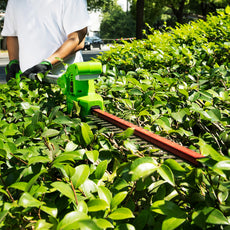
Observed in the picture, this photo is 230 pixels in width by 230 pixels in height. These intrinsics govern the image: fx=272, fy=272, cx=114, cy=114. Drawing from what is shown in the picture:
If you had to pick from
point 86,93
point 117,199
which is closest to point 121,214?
point 117,199

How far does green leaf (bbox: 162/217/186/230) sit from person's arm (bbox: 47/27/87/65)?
202 centimetres

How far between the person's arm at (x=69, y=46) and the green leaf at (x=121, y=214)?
1.92 m

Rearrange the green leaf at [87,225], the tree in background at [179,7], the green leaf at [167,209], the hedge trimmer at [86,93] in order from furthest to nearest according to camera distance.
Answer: the tree in background at [179,7] < the hedge trimmer at [86,93] < the green leaf at [167,209] < the green leaf at [87,225]

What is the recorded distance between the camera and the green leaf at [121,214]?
2.66ft

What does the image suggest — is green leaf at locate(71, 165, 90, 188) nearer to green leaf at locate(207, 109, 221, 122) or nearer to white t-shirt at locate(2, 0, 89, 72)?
green leaf at locate(207, 109, 221, 122)

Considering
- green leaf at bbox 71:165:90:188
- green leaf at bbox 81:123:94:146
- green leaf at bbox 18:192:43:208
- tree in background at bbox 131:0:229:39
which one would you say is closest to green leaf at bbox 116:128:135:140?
green leaf at bbox 81:123:94:146

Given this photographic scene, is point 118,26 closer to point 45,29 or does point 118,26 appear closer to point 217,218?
point 45,29

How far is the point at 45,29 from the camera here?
274 centimetres

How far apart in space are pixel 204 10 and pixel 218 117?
148 feet

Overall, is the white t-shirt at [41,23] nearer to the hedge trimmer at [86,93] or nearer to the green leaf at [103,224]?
the hedge trimmer at [86,93]

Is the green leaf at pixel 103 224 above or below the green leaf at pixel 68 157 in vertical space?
below

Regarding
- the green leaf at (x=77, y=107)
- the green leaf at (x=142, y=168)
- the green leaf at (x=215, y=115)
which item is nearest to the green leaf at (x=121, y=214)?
the green leaf at (x=142, y=168)

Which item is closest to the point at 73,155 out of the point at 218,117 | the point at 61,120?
the point at 61,120

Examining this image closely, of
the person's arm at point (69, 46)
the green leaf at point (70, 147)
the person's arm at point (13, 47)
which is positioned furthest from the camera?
the person's arm at point (13, 47)
